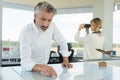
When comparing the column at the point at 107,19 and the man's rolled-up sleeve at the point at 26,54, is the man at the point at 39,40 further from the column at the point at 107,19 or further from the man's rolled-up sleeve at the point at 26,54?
the column at the point at 107,19

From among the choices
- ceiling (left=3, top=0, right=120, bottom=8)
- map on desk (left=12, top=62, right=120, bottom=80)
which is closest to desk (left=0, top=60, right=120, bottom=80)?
map on desk (left=12, top=62, right=120, bottom=80)

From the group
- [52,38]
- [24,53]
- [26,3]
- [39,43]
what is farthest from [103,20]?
[24,53]

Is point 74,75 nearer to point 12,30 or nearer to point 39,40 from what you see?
point 39,40

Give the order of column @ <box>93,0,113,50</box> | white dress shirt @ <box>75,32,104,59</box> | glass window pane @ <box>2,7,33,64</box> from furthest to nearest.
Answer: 1. column @ <box>93,0,113,50</box>
2. white dress shirt @ <box>75,32,104,59</box>
3. glass window pane @ <box>2,7,33,64</box>

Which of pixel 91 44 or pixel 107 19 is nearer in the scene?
pixel 91 44

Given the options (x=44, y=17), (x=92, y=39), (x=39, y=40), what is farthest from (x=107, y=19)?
(x=44, y=17)

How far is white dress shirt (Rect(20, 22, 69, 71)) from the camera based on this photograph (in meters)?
1.14

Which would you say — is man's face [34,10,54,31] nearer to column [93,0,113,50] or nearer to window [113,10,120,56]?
column [93,0,113,50]

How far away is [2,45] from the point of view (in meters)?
2.10

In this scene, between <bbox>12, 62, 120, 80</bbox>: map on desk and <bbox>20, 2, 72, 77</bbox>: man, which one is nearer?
<bbox>12, 62, 120, 80</bbox>: map on desk

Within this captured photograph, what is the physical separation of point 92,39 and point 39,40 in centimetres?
114

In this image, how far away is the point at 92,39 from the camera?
2367mm

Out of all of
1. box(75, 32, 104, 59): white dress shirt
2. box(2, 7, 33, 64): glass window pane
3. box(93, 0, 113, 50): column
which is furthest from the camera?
box(93, 0, 113, 50): column

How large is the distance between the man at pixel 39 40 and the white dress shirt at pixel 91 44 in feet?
2.81
